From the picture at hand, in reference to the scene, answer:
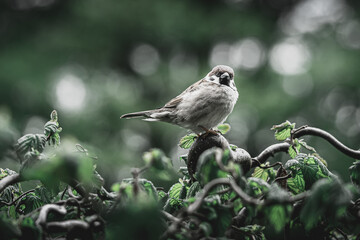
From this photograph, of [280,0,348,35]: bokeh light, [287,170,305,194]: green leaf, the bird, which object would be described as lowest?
[287,170,305,194]: green leaf

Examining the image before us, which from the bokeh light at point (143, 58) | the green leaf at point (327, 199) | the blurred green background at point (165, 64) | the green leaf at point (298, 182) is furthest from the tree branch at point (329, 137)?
the bokeh light at point (143, 58)

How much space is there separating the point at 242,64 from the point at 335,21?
7.11 ft

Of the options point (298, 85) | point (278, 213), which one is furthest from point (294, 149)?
point (298, 85)

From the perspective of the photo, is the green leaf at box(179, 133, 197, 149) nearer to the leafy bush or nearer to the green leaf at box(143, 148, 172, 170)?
the leafy bush

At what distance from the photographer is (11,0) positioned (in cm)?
814

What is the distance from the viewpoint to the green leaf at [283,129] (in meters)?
1.29

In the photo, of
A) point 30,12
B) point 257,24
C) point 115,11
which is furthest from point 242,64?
point 30,12

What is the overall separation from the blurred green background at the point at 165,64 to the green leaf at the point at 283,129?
14.9 feet

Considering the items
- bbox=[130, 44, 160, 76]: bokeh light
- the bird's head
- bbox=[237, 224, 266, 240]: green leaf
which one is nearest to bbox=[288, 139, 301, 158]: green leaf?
bbox=[237, 224, 266, 240]: green leaf

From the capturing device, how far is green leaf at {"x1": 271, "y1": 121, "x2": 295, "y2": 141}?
129 centimetres

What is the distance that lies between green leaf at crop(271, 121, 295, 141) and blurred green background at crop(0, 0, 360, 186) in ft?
14.9

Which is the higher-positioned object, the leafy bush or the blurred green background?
the blurred green background

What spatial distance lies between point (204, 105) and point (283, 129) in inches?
38.3

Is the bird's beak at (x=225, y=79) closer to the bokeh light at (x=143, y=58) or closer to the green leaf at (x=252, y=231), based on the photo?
the green leaf at (x=252, y=231)
